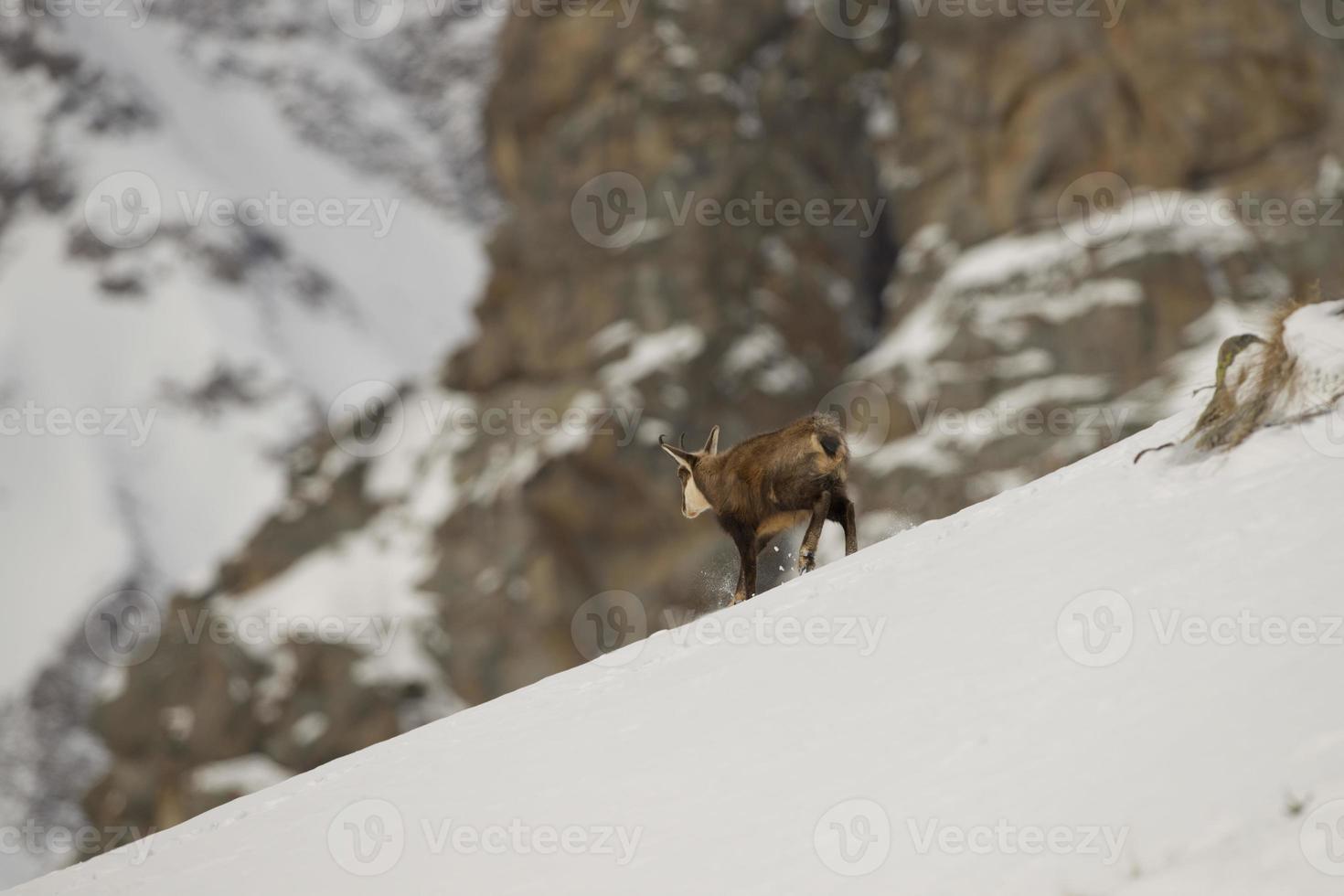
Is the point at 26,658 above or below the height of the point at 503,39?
above

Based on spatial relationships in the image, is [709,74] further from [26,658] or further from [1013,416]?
[26,658]

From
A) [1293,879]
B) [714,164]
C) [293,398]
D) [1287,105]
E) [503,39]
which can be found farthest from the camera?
[293,398]

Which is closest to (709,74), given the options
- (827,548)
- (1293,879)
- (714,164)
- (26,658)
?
(714,164)

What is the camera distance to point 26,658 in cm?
13675

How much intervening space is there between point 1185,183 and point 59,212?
170070 millimetres
